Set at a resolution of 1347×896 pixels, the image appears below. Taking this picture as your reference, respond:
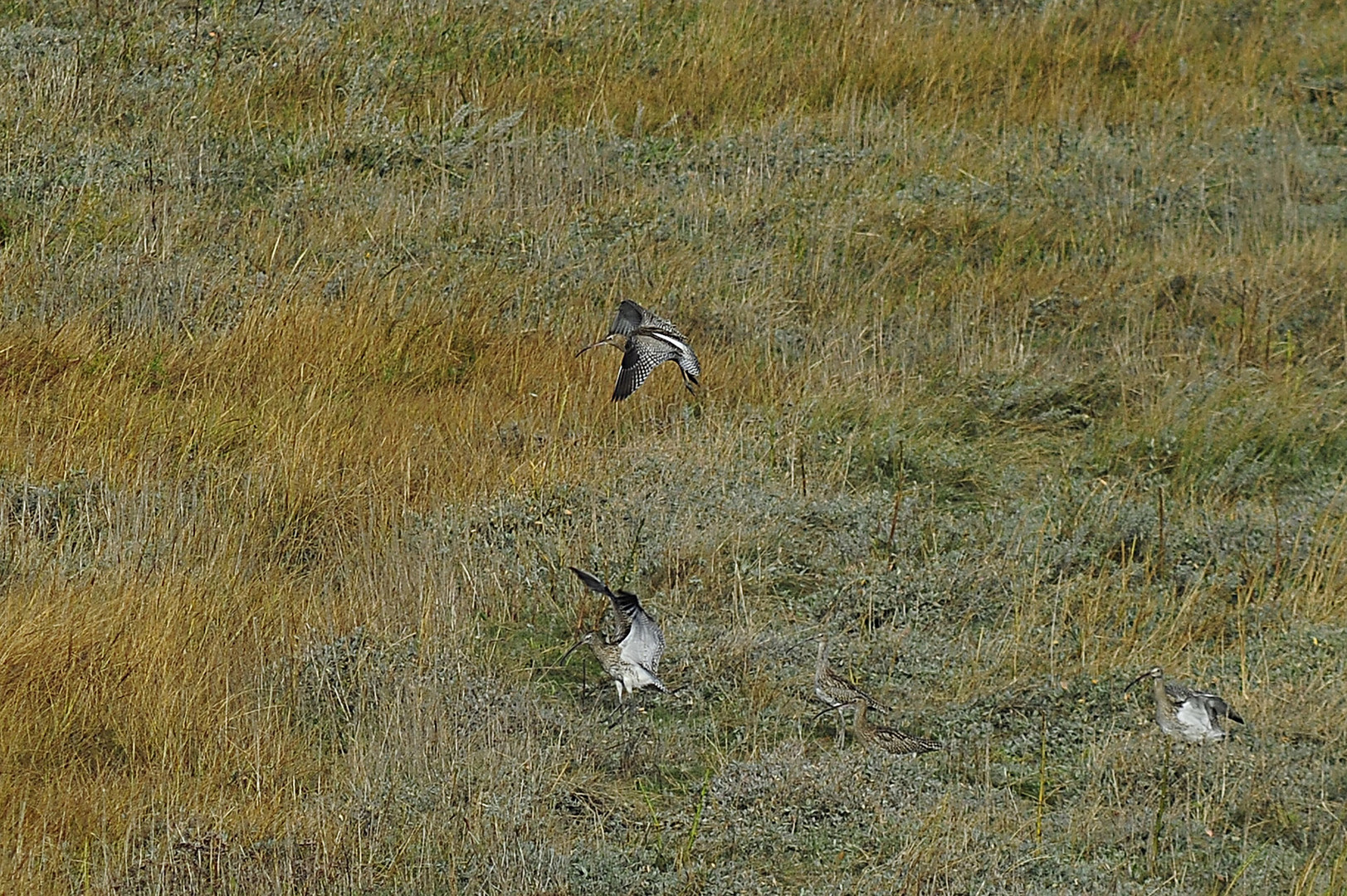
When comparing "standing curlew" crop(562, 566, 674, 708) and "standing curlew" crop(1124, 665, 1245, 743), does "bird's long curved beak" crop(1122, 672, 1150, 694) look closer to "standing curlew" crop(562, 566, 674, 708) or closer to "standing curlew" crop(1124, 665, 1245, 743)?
"standing curlew" crop(1124, 665, 1245, 743)

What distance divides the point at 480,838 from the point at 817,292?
4.10m

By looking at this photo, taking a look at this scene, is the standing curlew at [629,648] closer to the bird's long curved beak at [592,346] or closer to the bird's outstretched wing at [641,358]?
the bird's outstretched wing at [641,358]

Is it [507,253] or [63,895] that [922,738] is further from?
[507,253]

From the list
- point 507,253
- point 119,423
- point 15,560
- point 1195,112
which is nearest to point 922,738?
point 15,560

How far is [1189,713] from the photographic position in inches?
179

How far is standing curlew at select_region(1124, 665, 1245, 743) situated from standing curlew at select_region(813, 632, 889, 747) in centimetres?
78

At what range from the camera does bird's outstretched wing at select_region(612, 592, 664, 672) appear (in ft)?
15.5

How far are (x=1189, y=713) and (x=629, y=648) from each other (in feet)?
5.22

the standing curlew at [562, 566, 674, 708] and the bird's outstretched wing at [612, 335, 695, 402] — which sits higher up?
the bird's outstretched wing at [612, 335, 695, 402]

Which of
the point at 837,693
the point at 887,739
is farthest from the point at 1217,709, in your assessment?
the point at 837,693

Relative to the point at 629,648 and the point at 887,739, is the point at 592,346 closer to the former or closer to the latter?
the point at 629,648

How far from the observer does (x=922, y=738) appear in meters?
4.66

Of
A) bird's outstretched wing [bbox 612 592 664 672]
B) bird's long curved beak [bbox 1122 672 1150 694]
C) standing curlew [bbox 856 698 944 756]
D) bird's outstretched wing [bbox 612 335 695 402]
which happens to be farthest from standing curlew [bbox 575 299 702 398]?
bird's long curved beak [bbox 1122 672 1150 694]

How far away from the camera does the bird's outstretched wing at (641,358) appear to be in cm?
594
